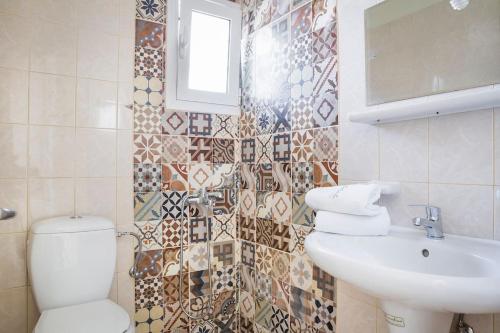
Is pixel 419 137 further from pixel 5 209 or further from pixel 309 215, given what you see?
pixel 5 209

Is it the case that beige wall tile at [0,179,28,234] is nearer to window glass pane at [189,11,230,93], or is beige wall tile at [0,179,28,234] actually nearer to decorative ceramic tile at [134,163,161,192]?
decorative ceramic tile at [134,163,161,192]

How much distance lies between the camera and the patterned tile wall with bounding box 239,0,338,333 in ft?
4.86

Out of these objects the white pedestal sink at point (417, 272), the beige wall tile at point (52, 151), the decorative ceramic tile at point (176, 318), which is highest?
the beige wall tile at point (52, 151)

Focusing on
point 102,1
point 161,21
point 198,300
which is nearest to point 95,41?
point 102,1

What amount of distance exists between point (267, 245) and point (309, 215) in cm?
39

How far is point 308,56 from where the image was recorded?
5.15ft

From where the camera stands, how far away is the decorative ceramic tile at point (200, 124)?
191 centimetres

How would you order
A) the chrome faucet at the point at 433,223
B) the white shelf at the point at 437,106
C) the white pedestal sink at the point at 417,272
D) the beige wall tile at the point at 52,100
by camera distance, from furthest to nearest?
the beige wall tile at the point at 52,100 < the chrome faucet at the point at 433,223 < the white shelf at the point at 437,106 < the white pedestal sink at the point at 417,272

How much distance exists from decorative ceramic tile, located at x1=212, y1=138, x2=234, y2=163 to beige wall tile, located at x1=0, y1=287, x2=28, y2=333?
1.16m

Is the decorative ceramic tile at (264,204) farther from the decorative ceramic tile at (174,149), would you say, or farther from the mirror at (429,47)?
the mirror at (429,47)

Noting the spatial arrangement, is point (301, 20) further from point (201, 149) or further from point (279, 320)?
point (279, 320)

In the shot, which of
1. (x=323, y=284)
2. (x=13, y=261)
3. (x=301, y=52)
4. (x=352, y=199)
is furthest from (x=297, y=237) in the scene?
(x=13, y=261)

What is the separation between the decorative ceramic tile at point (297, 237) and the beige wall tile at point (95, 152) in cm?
98

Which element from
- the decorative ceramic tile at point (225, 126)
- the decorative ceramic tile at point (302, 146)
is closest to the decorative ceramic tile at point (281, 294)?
the decorative ceramic tile at point (302, 146)
